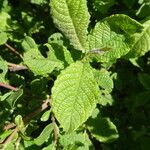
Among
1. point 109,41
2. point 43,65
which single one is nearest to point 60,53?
point 43,65

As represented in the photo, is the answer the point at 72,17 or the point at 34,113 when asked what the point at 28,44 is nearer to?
the point at 34,113

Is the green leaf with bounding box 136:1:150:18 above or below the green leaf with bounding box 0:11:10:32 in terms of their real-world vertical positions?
above

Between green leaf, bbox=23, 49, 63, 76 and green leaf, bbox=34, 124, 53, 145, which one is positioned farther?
green leaf, bbox=34, 124, 53, 145

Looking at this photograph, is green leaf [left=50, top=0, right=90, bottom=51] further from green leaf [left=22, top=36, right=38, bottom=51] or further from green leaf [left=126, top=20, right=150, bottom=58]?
green leaf [left=22, top=36, right=38, bottom=51]

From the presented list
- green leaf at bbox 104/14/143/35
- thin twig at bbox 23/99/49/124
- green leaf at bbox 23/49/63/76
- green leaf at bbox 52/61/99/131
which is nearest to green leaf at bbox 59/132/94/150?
thin twig at bbox 23/99/49/124

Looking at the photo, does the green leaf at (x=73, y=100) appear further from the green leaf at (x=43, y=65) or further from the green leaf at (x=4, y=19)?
the green leaf at (x=4, y=19)

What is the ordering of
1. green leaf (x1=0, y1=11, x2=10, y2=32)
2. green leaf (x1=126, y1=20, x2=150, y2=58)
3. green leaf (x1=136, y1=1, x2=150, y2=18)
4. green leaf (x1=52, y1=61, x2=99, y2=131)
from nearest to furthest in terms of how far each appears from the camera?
1. green leaf (x1=52, y1=61, x2=99, y2=131)
2. green leaf (x1=126, y1=20, x2=150, y2=58)
3. green leaf (x1=136, y1=1, x2=150, y2=18)
4. green leaf (x1=0, y1=11, x2=10, y2=32)

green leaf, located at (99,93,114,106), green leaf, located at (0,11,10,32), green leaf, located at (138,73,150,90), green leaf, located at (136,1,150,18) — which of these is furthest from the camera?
green leaf, located at (0,11,10,32)
